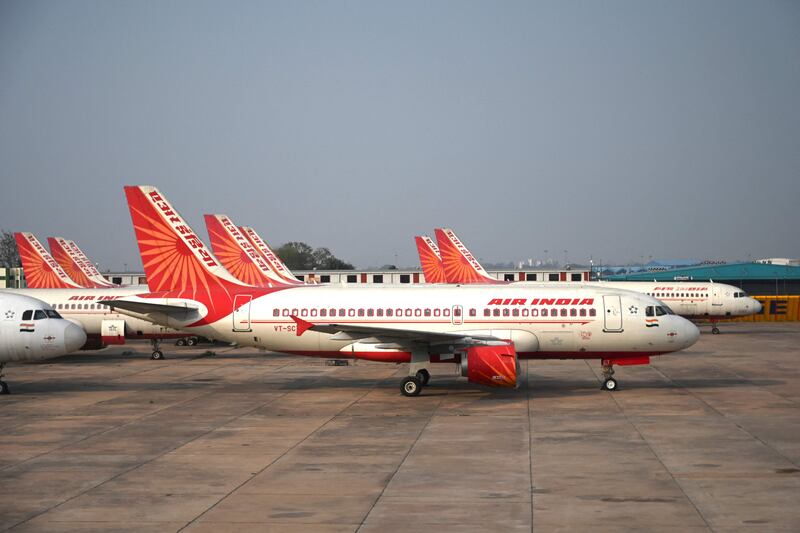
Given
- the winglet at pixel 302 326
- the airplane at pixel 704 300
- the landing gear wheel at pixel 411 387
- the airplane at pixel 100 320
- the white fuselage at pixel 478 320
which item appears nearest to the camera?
the winglet at pixel 302 326

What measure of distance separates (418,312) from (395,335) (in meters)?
2.73

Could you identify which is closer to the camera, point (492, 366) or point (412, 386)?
point (492, 366)

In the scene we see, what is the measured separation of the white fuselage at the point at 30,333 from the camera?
31.5 metres

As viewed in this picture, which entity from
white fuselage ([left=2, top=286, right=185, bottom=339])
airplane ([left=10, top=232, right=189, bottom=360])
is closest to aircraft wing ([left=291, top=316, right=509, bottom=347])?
airplane ([left=10, top=232, right=189, bottom=360])

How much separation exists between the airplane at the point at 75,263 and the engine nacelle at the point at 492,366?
48.0 meters

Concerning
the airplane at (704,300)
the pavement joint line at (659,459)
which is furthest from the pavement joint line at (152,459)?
the airplane at (704,300)

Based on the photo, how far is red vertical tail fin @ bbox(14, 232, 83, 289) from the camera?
64.1m

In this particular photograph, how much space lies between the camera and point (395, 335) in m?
30.2

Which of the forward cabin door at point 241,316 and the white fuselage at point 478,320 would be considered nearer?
the white fuselage at point 478,320

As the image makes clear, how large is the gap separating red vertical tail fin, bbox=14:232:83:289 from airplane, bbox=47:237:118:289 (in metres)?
5.36

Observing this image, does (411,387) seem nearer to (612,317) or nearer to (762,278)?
(612,317)

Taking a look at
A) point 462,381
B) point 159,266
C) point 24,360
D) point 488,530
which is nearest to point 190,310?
point 159,266

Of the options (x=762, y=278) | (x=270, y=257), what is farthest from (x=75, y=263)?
(x=762, y=278)

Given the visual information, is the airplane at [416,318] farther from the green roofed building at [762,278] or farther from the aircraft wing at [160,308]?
the green roofed building at [762,278]
